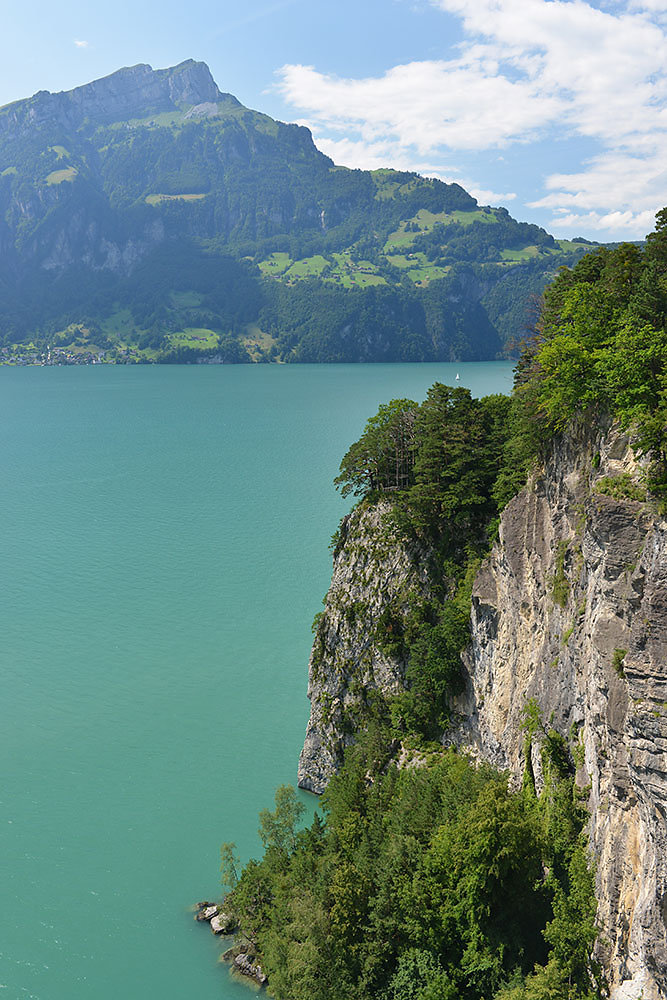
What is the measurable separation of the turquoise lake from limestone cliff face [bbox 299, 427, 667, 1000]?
8.82m

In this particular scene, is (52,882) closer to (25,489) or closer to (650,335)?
(650,335)

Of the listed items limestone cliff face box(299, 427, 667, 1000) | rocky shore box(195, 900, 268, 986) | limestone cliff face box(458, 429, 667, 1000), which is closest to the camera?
limestone cliff face box(458, 429, 667, 1000)

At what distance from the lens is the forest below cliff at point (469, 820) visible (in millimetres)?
21797

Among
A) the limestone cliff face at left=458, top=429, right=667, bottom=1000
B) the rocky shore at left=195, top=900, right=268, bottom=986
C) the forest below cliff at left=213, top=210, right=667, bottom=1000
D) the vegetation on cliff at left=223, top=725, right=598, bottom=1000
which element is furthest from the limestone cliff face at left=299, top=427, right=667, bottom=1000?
the rocky shore at left=195, top=900, right=268, bottom=986

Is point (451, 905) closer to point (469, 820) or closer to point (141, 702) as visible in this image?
point (469, 820)

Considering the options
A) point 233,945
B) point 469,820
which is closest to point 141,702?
point 233,945

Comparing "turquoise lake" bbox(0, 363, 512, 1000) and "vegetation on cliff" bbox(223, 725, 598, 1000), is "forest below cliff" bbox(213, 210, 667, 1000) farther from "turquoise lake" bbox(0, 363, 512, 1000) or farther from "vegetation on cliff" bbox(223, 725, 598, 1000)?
"turquoise lake" bbox(0, 363, 512, 1000)

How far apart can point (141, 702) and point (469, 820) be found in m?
31.6

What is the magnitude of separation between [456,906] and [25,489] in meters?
90.7

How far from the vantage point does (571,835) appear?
22.6 meters

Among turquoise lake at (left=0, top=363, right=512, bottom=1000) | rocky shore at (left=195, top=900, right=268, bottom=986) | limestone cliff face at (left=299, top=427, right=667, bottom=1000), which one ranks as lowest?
rocky shore at (left=195, top=900, right=268, bottom=986)

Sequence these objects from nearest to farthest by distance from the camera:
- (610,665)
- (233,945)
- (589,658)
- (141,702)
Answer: (610,665) < (589,658) < (233,945) < (141,702)

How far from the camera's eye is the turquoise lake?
33.1 meters

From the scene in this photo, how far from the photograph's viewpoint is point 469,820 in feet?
80.7
